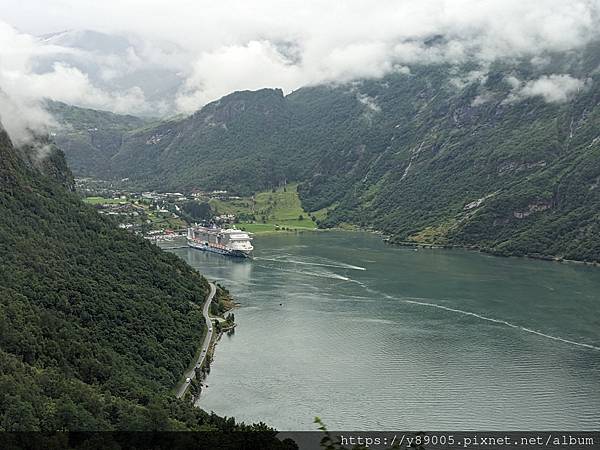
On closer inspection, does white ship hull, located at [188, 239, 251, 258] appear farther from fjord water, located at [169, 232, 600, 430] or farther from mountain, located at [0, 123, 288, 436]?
mountain, located at [0, 123, 288, 436]

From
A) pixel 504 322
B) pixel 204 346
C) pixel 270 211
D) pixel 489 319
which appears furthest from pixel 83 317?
pixel 270 211

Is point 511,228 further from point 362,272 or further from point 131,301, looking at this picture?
point 131,301

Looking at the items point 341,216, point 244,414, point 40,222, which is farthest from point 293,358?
point 341,216

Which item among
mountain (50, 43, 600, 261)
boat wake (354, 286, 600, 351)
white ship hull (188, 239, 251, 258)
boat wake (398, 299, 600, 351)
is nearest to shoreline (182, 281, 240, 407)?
boat wake (354, 286, 600, 351)

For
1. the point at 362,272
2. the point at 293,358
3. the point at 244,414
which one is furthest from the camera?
the point at 362,272

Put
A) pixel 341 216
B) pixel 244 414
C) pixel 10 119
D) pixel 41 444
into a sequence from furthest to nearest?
pixel 341 216, pixel 10 119, pixel 244 414, pixel 41 444

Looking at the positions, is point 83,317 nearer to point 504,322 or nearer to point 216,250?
point 504,322

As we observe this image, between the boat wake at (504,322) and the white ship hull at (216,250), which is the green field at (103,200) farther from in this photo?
the boat wake at (504,322)
